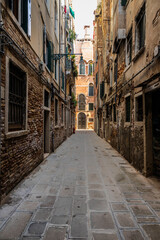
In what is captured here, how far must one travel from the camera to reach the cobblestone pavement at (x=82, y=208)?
224 cm

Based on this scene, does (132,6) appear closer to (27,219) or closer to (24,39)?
→ (24,39)

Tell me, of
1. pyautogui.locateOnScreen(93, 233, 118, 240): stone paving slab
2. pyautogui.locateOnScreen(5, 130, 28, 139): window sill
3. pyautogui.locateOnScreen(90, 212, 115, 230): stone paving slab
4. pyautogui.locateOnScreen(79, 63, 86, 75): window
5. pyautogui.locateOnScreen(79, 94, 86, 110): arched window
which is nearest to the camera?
pyautogui.locateOnScreen(93, 233, 118, 240): stone paving slab

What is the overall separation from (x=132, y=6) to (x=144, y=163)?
17.9 ft

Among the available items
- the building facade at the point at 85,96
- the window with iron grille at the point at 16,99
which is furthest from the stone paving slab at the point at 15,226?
the building facade at the point at 85,96

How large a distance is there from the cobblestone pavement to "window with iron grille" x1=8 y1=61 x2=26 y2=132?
1.51m

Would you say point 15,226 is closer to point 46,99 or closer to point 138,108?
point 138,108

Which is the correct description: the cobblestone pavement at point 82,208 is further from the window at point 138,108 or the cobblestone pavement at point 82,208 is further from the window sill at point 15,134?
the window at point 138,108

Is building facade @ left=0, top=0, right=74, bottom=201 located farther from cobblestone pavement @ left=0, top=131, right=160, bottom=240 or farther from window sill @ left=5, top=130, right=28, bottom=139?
cobblestone pavement @ left=0, top=131, right=160, bottom=240

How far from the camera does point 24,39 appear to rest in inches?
172

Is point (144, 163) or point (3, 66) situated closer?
point (3, 66)

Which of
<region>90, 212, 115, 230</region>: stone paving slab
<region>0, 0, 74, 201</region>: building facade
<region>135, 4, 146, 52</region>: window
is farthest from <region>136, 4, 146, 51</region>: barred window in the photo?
<region>90, 212, 115, 230</region>: stone paving slab

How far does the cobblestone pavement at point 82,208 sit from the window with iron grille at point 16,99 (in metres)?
1.51

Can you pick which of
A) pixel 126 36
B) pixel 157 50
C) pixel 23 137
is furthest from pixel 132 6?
pixel 23 137

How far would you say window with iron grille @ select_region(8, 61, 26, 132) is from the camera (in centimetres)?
386
